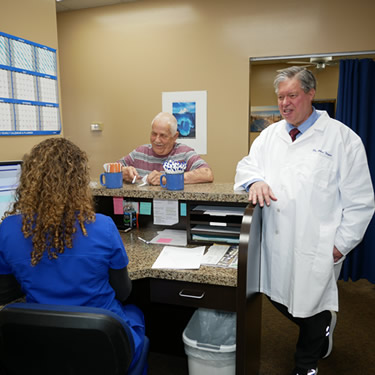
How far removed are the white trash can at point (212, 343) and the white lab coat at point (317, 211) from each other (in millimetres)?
325

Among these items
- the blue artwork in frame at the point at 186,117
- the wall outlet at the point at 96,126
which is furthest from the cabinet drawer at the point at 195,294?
the wall outlet at the point at 96,126

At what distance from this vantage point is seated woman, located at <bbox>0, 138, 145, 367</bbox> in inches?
42.0

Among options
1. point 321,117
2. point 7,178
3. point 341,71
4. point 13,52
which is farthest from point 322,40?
point 7,178

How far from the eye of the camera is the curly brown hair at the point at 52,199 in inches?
41.6

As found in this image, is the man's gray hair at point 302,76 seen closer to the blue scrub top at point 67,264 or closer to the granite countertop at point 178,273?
the granite countertop at point 178,273

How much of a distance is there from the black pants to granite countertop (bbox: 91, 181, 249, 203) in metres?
0.66

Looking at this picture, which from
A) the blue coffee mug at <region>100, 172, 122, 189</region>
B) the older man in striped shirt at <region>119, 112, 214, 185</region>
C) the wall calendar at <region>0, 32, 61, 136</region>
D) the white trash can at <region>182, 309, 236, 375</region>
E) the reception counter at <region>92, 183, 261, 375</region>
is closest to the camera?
the reception counter at <region>92, 183, 261, 375</region>

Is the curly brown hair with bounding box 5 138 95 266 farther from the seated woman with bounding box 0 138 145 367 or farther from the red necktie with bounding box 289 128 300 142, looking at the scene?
the red necktie with bounding box 289 128 300 142

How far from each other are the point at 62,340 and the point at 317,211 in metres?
1.16

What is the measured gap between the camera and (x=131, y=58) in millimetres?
3568

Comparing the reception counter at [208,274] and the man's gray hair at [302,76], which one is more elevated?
the man's gray hair at [302,76]

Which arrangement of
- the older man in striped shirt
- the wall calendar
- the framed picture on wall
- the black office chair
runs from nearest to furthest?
1. the black office chair
2. the wall calendar
3. the older man in striped shirt
4. the framed picture on wall

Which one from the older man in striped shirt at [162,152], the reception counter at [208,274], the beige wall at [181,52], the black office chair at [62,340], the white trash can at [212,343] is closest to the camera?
the black office chair at [62,340]

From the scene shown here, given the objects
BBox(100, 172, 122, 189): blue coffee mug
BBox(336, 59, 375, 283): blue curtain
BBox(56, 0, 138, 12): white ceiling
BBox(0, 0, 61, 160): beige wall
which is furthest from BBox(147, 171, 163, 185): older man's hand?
BBox(56, 0, 138, 12): white ceiling
